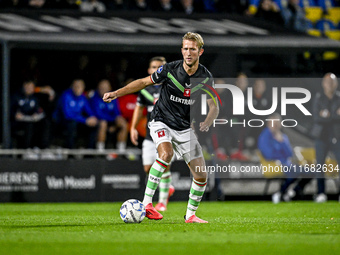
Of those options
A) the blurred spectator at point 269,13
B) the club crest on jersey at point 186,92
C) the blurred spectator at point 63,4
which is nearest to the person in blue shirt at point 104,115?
the blurred spectator at point 63,4

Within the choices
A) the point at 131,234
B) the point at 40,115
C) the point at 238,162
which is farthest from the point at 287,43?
the point at 131,234

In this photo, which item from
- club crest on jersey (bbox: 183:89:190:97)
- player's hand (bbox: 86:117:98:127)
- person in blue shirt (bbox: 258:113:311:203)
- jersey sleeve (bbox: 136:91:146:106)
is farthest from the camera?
player's hand (bbox: 86:117:98:127)

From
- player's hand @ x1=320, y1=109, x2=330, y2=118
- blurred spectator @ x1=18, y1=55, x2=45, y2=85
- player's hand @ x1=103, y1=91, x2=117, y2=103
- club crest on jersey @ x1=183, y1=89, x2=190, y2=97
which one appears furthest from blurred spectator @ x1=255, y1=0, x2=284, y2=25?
player's hand @ x1=103, y1=91, x2=117, y2=103

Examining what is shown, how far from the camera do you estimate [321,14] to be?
70.5ft

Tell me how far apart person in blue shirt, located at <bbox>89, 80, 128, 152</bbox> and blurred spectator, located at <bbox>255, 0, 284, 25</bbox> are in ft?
18.4

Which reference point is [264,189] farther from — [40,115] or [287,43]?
[40,115]

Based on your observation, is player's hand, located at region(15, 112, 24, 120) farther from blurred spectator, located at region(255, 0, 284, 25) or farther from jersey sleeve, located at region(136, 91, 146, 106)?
blurred spectator, located at region(255, 0, 284, 25)

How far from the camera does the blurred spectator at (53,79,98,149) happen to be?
49.0 ft

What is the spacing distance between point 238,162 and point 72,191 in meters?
3.70

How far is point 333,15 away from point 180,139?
14765mm

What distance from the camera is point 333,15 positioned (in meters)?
21.4

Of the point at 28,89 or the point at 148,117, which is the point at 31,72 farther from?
the point at 148,117

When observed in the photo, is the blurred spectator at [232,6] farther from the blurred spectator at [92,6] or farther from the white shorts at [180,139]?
the white shorts at [180,139]

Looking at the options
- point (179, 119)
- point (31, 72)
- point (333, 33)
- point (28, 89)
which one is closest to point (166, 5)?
point (31, 72)
